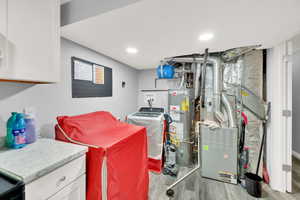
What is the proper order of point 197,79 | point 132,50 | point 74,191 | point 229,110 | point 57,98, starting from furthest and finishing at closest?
point 197,79, point 229,110, point 132,50, point 57,98, point 74,191

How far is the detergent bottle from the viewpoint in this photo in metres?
0.91

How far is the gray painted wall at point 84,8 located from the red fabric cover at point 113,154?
98 cm

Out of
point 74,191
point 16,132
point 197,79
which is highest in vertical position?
point 197,79

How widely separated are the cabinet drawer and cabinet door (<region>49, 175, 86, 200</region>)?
0.03 m

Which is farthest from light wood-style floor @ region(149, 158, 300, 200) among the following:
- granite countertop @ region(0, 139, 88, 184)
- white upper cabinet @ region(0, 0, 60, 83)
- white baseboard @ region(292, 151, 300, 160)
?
white upper cabinet @ region(0, 0, 60, 83)

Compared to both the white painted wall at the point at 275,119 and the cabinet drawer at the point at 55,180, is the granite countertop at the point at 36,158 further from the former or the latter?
the white painted wall at the point at 275,119

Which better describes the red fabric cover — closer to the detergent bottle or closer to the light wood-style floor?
the detergent bottle

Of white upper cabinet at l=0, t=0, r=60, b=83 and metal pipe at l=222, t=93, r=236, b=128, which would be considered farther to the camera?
metal pipe at l=222, t=93, r=236, b=128

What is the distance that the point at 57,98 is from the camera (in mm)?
1344

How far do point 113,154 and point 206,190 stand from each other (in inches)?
62.6

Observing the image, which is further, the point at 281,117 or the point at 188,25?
the point at 281,117

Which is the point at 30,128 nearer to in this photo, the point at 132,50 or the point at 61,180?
the point at 61,180

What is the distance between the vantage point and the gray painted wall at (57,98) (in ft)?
3.32

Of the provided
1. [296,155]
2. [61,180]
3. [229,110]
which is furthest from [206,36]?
[296,155]
